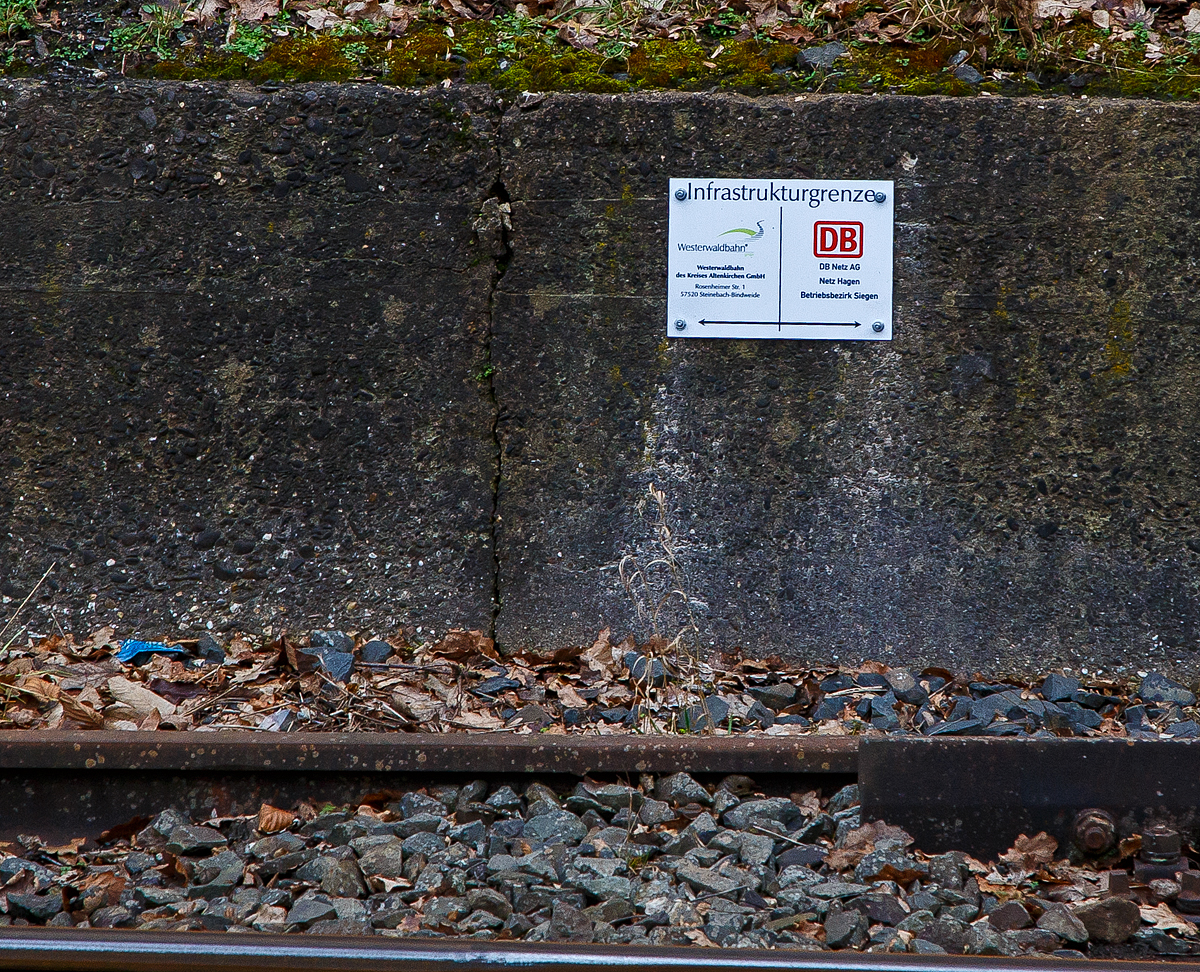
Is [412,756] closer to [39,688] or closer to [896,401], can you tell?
[39,688]

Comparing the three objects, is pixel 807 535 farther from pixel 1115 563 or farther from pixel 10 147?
pixel 10 147

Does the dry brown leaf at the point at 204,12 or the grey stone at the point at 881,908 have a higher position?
the dry brown leaf at the point at 204,12

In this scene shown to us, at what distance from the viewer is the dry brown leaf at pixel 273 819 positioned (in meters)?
2.31

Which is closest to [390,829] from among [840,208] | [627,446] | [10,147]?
[627,446]

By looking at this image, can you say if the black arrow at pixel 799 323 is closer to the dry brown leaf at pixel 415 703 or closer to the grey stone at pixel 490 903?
the dry brown leaf at pixel 415 703

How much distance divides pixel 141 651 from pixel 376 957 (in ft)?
7.68

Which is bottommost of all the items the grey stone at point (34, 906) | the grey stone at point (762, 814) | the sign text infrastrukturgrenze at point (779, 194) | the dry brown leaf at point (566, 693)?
the grey stone at point (34, 906)

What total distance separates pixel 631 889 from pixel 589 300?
2209 mm

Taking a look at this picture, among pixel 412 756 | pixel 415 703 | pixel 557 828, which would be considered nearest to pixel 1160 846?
pixel 557 828

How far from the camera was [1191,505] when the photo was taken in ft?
11.3

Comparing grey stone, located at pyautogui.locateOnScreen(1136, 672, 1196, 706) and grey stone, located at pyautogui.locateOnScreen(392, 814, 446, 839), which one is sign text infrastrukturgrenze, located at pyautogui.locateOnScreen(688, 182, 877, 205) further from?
grey stone, located at pyautogui.locateOnScreen(392, 814, 446, 839)

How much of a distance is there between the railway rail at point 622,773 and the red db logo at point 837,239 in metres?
1.89

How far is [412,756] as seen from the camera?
2406mm

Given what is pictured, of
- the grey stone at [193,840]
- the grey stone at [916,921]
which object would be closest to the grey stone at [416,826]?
the grey stone at [193,840]
